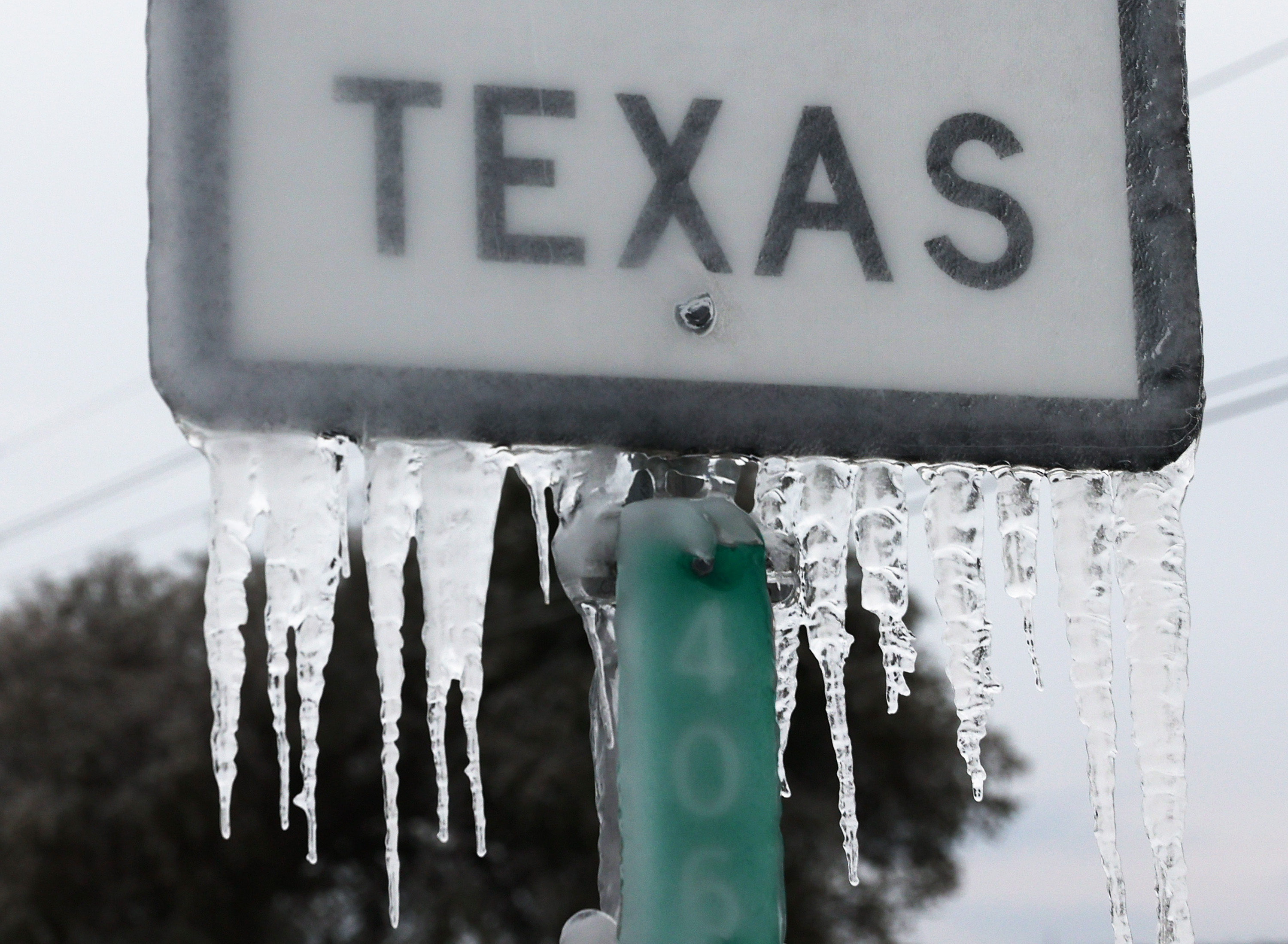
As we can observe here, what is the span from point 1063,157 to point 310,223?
0.42 meters

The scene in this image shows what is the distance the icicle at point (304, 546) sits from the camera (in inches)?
33.8

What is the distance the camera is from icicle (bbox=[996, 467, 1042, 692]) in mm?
971

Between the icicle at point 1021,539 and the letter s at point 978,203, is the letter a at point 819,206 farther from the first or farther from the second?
the icicle at point 1021,539

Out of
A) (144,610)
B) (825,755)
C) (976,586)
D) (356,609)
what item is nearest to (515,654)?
(356,609)

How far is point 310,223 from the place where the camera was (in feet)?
2.69

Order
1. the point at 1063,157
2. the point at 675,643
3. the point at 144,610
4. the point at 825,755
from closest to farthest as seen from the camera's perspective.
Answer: the point at 675,643
the point at 1063,157
the point at 825,755
the point at 144,610

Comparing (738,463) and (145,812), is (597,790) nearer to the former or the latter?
(738,463)

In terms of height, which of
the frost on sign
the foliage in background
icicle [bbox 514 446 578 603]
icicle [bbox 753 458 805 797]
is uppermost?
the frost on sign

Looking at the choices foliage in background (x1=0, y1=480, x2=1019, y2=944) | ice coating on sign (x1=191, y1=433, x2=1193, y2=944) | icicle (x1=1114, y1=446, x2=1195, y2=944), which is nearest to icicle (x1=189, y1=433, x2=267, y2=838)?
ice coating on sign (x1=191, y1=433, x2=1193, y2=944)

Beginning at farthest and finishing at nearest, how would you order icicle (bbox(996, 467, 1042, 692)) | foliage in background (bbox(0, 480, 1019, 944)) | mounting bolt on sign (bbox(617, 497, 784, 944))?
foliage in background (bbox(0, 480, 1019, 944)) → icicle (bbox(996, 467, 1042, 692)) → mounting bolt on sign (bbox(617, 497, 784, 944))

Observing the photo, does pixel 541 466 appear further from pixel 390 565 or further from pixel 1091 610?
pixel 1091 610

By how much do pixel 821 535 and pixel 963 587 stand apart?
106 millimetres

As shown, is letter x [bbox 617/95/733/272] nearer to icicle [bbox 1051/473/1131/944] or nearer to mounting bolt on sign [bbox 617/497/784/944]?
mounting bolt on sign [bbox 617/497/784/944]

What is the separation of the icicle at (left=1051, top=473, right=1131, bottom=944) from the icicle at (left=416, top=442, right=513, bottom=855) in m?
0.34
